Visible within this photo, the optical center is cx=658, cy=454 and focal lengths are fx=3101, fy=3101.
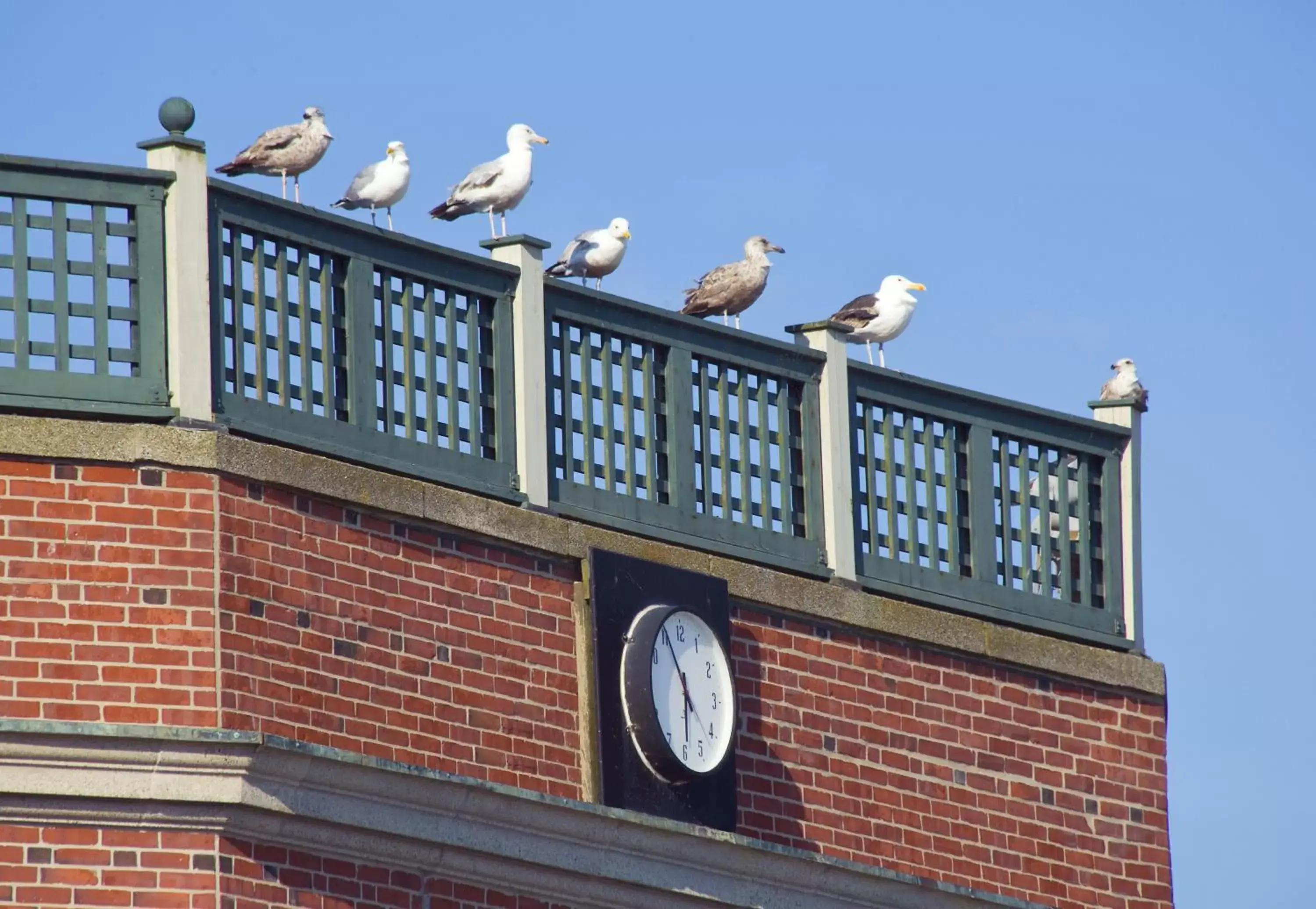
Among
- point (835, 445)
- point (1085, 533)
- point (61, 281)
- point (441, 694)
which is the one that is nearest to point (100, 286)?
point (61, 281)

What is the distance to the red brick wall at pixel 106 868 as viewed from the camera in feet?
40.4

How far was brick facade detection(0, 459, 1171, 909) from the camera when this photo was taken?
500 inches

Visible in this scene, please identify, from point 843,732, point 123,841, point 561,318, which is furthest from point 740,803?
point 123,841

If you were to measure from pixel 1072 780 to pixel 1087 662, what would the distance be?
2.13 feet

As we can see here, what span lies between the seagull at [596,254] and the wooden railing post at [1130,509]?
2987 mm

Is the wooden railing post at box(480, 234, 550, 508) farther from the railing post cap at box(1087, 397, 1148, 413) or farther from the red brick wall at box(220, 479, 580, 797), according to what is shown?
the railing post cap at box(1087, 397, 1148, 413)

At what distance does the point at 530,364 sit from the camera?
14.8m

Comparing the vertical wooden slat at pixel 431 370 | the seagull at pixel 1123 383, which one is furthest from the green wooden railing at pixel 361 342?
the seagull at pixel 1123 383

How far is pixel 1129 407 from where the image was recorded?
17922mm

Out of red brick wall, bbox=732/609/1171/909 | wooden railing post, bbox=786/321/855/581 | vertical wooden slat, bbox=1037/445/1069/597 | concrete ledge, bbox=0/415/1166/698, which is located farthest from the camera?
vertical wooden slat, bbox=1037/445/1069/597

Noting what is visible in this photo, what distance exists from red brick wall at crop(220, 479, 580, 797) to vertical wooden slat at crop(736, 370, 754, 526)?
1444 mm

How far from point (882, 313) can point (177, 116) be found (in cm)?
697

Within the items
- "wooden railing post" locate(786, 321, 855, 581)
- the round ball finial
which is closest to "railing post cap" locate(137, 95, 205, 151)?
the round ball finial

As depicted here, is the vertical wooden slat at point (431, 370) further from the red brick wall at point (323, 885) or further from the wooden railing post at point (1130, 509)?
the wooden railing post at point (1130, 509)
